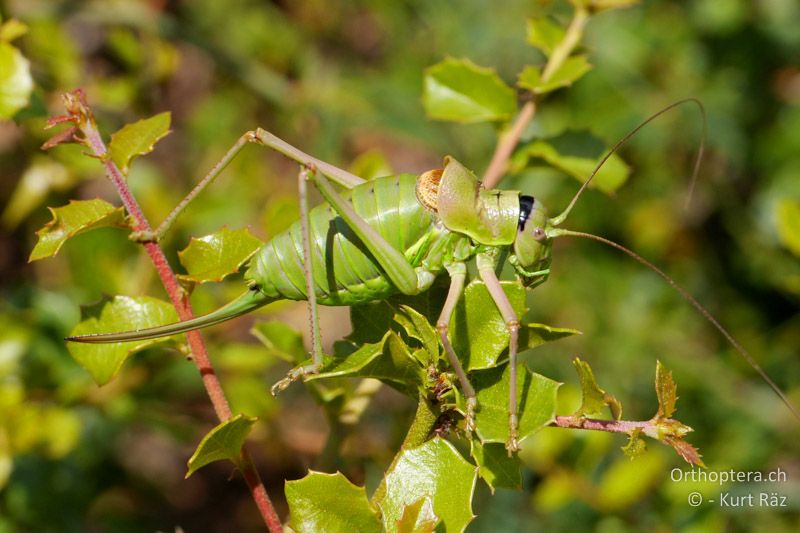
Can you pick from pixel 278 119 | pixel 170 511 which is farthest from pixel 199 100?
pixel 170 511

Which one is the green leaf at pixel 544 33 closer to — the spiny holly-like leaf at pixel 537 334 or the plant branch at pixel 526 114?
the plant branch at pixel 526 114

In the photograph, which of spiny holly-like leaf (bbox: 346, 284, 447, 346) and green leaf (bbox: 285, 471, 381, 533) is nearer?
green leaf (bbox: 285, 471, 381, 533)

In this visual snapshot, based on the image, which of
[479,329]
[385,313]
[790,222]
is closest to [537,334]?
[479,329]

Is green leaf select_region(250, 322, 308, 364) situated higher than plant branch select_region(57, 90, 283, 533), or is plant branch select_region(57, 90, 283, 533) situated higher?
plant branch select_region(57, 90, 283, 533)

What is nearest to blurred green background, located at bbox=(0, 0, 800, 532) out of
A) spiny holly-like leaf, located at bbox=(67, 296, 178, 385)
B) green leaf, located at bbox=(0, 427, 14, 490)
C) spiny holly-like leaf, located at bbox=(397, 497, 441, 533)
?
green leaf, located at bbox=(0, 427, 14, 490)

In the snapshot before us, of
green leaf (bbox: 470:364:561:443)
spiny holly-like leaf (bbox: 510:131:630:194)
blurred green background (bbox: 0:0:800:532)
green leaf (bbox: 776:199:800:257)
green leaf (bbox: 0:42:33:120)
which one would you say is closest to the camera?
green leaf (bbox: 470:364:561:443)

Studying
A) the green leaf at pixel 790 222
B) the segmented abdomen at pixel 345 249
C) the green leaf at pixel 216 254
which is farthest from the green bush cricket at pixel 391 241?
the green leaf at pixel 790 222

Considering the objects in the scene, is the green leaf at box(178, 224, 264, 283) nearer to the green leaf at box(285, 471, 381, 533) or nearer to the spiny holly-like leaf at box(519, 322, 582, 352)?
the green leaf at box(285, 471, 381, 533)

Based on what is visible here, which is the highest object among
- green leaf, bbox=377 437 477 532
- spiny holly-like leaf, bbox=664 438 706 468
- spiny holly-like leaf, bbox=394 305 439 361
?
spiny holly-like leaf, bbox=394 305 439 361
